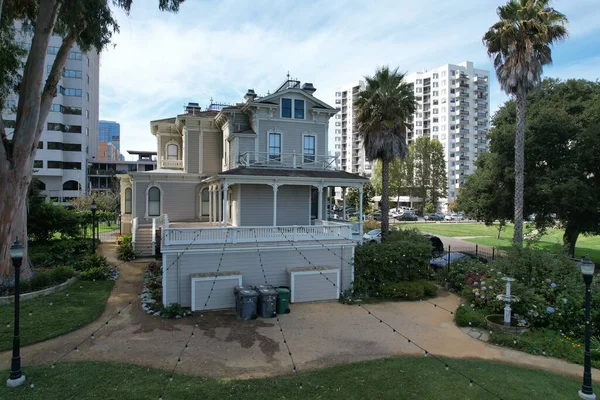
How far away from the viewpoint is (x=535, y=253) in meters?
14.9

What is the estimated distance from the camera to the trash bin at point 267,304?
1362cm

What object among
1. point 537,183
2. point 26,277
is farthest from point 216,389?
point 537,183

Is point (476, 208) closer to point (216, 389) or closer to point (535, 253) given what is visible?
point (535, 253)

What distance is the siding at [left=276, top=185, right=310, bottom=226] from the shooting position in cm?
2131

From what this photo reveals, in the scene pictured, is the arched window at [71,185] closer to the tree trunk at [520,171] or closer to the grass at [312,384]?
the grass at [312,384]

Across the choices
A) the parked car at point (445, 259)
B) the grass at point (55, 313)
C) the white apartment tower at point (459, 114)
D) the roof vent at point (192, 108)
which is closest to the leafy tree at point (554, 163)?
the parked car at point (445, 259)

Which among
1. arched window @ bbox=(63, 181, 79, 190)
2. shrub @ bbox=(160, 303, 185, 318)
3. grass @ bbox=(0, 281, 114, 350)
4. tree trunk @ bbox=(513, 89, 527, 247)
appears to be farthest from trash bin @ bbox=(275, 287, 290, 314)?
arched window @ bbox=(63, 181, 79, 190)

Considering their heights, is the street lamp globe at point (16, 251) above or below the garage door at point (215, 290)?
above

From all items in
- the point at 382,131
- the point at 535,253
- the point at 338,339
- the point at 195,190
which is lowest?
the point at 338,339

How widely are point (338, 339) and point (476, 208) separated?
2092 cm

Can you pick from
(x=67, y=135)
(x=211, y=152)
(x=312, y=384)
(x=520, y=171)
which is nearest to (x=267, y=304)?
(x=312, y=384)

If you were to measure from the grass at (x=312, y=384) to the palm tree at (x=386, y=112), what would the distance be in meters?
13.7

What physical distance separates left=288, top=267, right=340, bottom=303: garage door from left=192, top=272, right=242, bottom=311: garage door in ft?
7.95

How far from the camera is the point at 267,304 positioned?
13648mm
